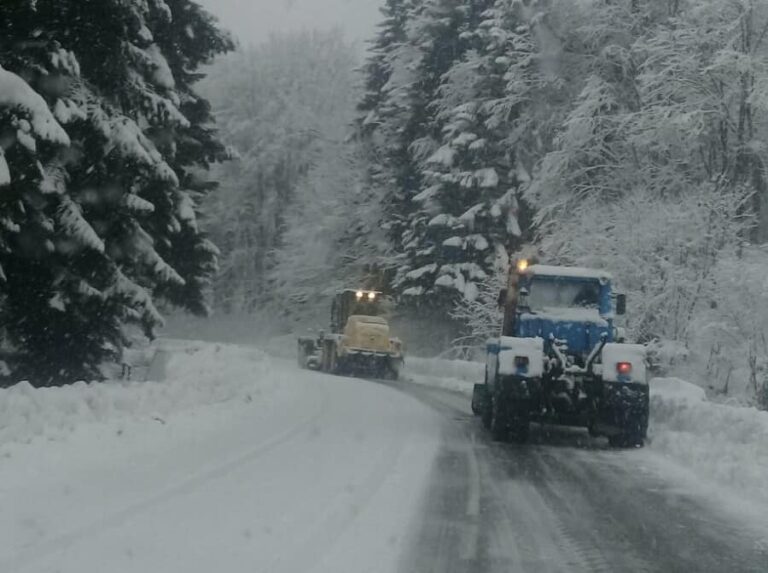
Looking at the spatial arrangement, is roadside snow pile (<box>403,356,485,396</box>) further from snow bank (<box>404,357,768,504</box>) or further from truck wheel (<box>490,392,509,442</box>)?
truck wheel (<box>490,392,509,442</box>)

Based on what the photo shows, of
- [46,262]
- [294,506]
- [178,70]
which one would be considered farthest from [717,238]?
[294,506]

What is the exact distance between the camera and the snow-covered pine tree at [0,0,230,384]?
12977 millimetres

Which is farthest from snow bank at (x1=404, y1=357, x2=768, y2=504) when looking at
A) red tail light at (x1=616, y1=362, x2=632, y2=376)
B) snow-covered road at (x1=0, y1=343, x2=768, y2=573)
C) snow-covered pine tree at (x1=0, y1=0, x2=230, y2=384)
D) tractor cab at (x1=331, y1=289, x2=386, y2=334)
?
tractor cab at (x1=331, y1=289, x2=386, y2=334)

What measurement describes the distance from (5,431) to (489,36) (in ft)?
93.7

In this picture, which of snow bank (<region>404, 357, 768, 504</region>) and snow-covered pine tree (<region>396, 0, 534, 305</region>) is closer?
snow bank (<region>404, 357, 768, 504</region>)

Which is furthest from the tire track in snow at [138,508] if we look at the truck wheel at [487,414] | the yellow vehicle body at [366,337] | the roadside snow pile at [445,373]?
the yellow vehicle body at [366,337]

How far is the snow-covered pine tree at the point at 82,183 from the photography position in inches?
511

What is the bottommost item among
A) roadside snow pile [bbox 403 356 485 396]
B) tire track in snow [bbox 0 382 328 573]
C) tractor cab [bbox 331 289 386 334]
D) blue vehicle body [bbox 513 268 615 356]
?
tire track in snow [bbox 0 382 328 573]

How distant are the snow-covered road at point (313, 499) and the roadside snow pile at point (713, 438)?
16.1 inches

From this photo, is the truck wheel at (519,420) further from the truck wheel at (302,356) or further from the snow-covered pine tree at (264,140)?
the snow-covered pine tree at (264,140)

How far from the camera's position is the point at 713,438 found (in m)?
11.9

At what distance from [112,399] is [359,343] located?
2124 centimetres

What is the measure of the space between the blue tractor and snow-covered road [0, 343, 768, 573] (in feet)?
1.44

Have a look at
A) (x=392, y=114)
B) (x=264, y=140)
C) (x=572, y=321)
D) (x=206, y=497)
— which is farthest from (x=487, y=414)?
(x=264, y=140)
